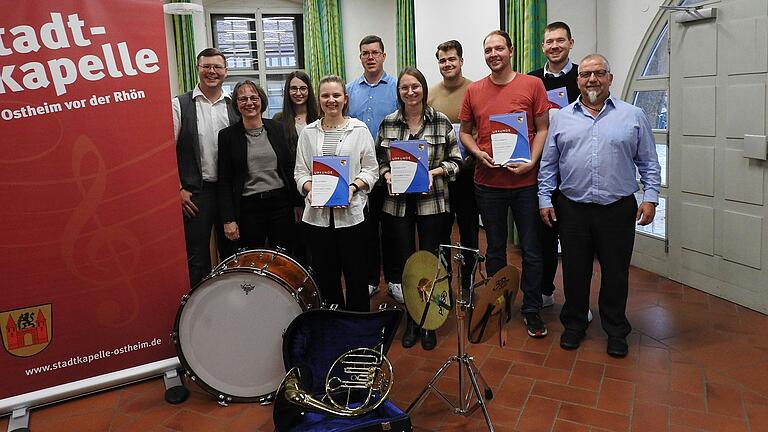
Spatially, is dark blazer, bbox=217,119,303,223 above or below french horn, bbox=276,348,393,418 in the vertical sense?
above

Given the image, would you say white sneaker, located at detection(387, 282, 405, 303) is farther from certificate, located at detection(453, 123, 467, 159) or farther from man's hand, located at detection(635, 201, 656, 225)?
man's hand, located at detection(635, 201, 656, 225)

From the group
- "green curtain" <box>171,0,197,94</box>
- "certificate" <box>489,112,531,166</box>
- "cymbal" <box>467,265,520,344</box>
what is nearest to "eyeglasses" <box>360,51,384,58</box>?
"certificate" <box>489,112,531,166</box>

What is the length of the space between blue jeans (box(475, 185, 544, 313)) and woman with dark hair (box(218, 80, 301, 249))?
1125 millimetres

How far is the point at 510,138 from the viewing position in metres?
3.12

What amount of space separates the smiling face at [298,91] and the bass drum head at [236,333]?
1252 millimetres

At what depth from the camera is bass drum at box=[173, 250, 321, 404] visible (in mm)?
2730

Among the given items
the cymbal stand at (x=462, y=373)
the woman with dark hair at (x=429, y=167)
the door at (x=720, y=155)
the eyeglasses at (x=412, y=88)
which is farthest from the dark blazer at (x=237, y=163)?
the door at (x=720, y=155)

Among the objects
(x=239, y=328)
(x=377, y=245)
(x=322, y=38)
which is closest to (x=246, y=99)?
(x=239, y=328)

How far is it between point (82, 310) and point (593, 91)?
2701mm

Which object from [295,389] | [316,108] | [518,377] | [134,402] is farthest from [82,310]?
[518,377]

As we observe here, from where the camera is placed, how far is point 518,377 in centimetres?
293

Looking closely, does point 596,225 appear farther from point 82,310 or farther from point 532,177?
point 82,310

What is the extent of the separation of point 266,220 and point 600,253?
1.81 m

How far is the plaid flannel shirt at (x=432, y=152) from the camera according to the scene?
3264 millimetres
